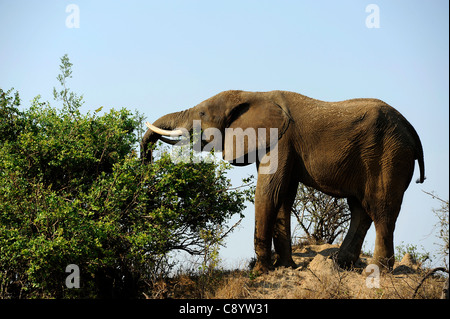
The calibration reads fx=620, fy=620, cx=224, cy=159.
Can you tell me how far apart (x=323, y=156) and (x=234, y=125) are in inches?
79.4

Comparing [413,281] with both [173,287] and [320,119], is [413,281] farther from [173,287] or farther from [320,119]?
[173,287]

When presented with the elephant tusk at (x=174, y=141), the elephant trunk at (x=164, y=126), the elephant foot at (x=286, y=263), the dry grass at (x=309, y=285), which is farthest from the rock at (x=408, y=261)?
the elephant trunk at (x=164, y=126)

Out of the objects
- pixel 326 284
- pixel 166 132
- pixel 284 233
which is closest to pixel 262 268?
pixel 284 233

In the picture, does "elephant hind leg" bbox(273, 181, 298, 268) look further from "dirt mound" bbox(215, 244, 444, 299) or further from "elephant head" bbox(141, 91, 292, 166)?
"elephant head" bbox(141, 91, 292, 166)

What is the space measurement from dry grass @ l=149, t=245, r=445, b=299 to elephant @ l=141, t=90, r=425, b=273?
399 millimetres

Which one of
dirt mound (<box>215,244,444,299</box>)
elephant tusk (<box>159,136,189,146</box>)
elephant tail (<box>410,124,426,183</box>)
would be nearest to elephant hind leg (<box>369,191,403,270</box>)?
dirt mound (<box>215,244,444,299</box>)

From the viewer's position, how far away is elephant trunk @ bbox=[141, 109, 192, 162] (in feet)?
43.8

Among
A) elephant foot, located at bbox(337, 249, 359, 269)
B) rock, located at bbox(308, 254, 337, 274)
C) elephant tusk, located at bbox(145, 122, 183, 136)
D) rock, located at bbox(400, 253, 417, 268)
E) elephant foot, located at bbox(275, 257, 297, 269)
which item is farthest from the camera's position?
rock, located at bbox(400, 253, 417, 268)

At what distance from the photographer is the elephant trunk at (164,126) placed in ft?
43.8

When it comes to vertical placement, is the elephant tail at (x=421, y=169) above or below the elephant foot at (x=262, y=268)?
above

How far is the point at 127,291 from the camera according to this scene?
1280cm

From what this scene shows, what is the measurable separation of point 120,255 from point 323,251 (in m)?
4.53

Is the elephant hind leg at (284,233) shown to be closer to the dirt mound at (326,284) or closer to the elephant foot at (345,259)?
the dirt mound at (326,284)

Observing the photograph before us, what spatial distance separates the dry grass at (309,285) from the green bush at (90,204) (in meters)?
1.02
